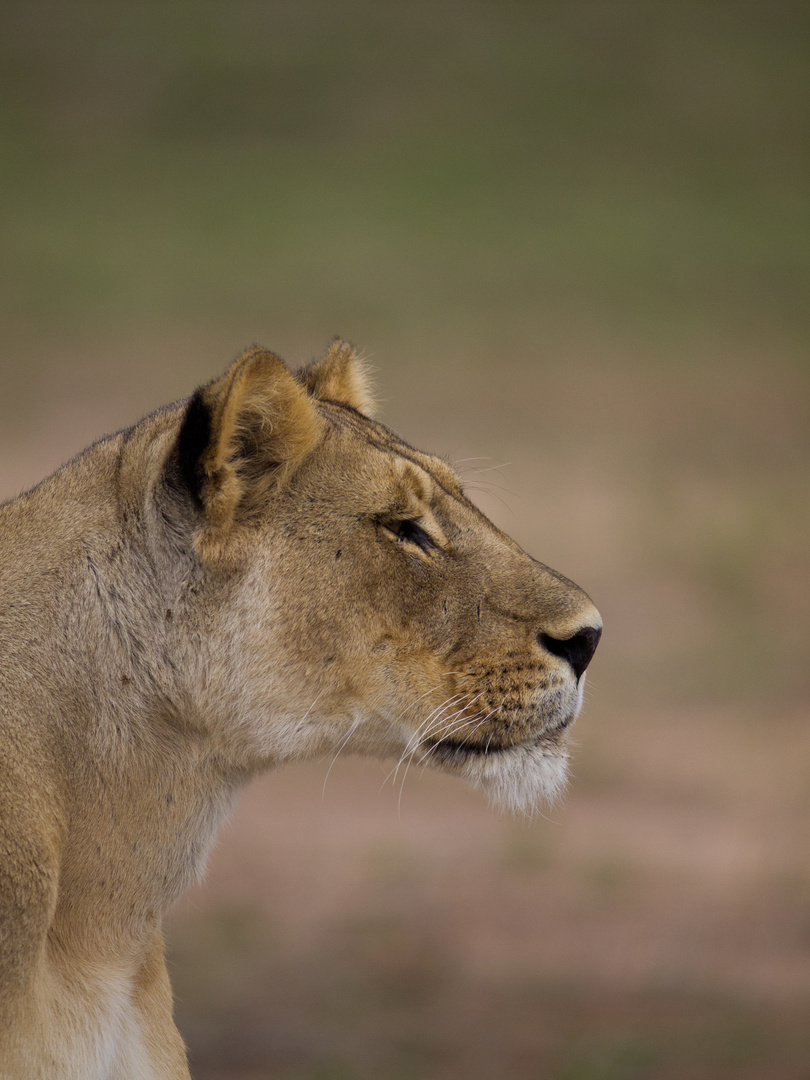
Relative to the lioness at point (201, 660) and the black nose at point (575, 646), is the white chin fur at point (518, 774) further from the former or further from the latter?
the black nose at point (575, 646)

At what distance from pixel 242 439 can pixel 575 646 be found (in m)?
0.85

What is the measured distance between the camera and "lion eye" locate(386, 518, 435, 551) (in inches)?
124

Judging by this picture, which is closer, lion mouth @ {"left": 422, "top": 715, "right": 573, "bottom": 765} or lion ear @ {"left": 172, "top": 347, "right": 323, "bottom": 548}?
lion ear @ {"left": 172, "top": 347, "right": 323, "bottom": 548}

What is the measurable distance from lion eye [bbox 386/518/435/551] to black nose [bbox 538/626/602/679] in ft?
1.03

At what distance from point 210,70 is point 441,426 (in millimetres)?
21370

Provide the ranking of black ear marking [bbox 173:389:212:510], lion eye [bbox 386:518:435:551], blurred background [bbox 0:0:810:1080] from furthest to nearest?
blurred background [bbox 0:0:810:1080] < lion eye [bbox 386:518:435:551] < black ear marking [bbox 173:389:212:510]

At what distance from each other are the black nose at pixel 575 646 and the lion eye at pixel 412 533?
0.32 metres

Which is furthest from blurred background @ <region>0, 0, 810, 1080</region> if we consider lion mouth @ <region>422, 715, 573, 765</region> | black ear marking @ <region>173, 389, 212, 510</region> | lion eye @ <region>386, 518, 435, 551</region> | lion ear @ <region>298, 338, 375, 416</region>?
black ear marking @ <region>173, 389, 212, 510</region>

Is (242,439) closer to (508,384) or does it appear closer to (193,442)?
(193,442)

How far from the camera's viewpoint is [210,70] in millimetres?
34312

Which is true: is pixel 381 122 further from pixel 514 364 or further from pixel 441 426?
pixel 441 426

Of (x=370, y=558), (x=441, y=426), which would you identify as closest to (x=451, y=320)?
(x=441, y=426)

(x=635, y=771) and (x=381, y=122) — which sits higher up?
(x=381, y=122)

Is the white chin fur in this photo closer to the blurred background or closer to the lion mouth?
the lion mouth
